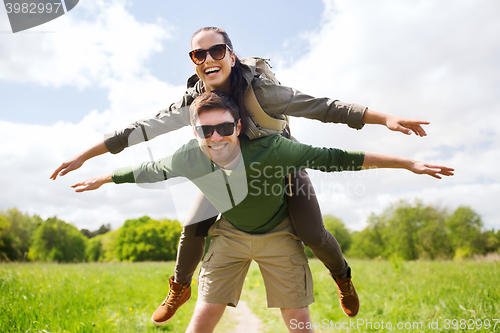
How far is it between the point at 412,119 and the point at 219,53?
1.62 meters

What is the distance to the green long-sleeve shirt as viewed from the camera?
2.33 metres

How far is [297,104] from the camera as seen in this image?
256cm

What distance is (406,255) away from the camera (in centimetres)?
4038

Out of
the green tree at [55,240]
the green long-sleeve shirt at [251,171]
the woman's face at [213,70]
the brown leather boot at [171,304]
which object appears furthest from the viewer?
the green tree at [55,240]

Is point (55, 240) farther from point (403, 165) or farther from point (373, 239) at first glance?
point (403, 165)

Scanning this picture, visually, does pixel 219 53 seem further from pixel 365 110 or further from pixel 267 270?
pixel 267 270

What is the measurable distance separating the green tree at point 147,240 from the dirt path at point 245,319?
36388mm

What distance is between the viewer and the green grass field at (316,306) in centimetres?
357

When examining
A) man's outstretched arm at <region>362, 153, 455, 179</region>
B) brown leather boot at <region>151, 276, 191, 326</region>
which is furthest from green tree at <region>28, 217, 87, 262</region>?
man's outstretched arm at <region>362, 153, 455, 179</region>

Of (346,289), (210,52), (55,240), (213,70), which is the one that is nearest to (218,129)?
(213,70)

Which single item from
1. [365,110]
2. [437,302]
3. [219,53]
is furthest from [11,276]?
[437,302]

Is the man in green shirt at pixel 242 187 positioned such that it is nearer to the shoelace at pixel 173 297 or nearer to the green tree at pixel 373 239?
the shoelace at pixel 173 297

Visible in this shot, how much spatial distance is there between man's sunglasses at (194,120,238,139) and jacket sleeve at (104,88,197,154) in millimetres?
453

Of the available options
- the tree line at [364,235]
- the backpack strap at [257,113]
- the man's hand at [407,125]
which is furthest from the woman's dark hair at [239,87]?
→ the tree line at [364,235]
